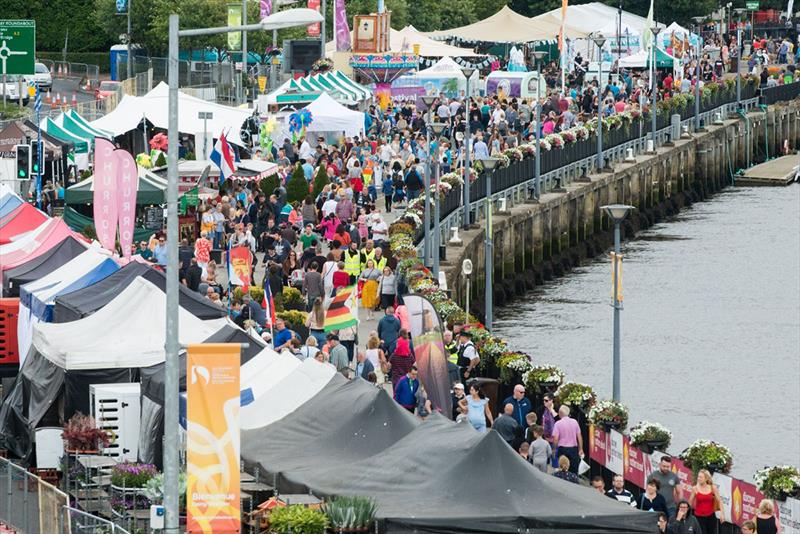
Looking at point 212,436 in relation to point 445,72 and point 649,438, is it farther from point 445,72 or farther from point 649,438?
point 445,72

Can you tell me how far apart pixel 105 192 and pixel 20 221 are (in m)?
4.04

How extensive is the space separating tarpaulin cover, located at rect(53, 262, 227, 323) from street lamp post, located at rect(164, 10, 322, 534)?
29.8 ft

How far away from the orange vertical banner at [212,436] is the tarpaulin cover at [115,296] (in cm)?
871

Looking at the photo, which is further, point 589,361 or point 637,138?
point 637,138

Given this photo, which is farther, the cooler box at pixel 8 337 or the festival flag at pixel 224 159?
the festival flag at pixel 224 159

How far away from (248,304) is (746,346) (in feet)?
66.0

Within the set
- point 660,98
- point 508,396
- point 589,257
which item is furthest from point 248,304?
point 660,98

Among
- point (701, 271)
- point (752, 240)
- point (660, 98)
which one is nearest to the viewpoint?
point (701, 271)

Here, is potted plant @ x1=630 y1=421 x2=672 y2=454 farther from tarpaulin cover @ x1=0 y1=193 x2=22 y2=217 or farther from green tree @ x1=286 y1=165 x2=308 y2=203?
green tree @ x1=286 y1=165 x2=308 y2=203

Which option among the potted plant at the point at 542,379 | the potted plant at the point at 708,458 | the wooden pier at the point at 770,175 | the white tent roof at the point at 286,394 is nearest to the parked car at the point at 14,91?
the wooden pier at the point at 770,175

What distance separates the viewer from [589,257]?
6069 centimetres

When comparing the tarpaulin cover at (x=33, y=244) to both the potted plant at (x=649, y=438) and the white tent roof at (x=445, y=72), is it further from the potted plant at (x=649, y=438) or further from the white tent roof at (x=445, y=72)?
the white tent roof at (x=445, y=72)

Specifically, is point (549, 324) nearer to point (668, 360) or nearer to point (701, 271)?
point (668, 360)

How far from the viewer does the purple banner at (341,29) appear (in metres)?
75.5
